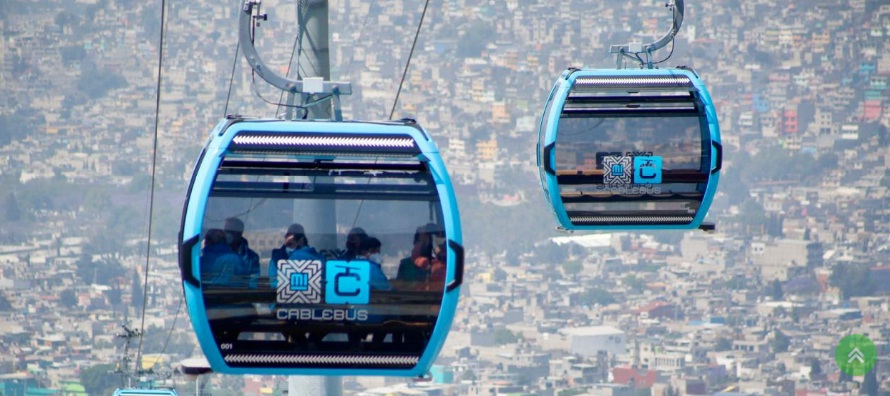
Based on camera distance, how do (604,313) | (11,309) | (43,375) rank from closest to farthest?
(43,375), (11,309), (604,313)

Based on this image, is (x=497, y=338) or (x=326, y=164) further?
(x=497, y=338)

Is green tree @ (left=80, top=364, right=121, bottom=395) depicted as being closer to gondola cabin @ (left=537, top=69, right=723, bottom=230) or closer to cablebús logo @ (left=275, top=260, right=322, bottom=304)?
gondola cabin @ (left=537, top=69, right=723, bottom=230)

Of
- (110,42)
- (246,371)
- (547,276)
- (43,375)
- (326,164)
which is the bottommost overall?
(246,371)

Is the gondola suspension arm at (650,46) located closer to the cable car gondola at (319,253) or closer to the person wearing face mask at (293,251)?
the cable car gondola at (319,253)

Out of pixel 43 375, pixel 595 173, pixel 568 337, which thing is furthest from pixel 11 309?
pixel 595 173

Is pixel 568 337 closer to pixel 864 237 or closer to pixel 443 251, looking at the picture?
pixel 864 237

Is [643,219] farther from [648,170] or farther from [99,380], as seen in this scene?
[99,380]
